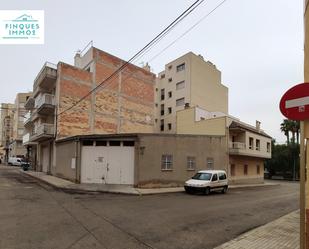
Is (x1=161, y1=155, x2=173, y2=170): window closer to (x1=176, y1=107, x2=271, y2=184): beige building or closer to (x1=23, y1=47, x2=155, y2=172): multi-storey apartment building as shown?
(x1=176, y1=107, x2=271, y2=184): beige building

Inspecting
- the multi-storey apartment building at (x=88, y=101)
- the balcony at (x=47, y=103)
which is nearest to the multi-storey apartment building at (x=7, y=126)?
the multi-storey apartment building at (x=88, y=101)

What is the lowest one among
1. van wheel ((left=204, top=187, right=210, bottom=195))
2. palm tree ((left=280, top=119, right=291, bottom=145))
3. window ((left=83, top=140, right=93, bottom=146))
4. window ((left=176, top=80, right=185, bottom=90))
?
van wheel ((left=204, top=187, right=210, bottom=195))

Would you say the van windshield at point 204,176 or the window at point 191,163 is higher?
the window at point 191,163

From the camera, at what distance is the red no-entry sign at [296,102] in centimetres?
424

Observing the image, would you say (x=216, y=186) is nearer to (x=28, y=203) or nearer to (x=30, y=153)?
(x=28, y=203)

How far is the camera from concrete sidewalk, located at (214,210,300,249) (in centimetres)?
737

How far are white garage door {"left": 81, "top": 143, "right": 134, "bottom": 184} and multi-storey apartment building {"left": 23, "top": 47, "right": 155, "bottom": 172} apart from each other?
27.2ft

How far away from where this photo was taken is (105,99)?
35.8 m

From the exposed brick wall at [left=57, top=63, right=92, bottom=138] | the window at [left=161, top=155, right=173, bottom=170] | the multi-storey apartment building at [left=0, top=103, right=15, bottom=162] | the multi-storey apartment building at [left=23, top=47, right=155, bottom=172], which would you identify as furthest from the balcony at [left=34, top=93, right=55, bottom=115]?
the multi-storey apartment building at [left=0, top=103, right=15, bottom=162]

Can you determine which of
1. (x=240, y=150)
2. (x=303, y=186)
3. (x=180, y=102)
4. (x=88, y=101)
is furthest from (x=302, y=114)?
(x=180, y=102)

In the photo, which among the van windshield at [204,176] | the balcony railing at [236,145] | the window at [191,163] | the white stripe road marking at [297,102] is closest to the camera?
the white stripe road marking at [297,102]

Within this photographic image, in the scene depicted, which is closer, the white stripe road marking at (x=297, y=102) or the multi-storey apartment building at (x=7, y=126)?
the white stripe road marking at (x=297, y=102)

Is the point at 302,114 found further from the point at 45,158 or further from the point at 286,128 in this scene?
the point at 286,128

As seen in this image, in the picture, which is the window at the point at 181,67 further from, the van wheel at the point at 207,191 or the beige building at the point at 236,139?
the van wheel at the point at 207,191
